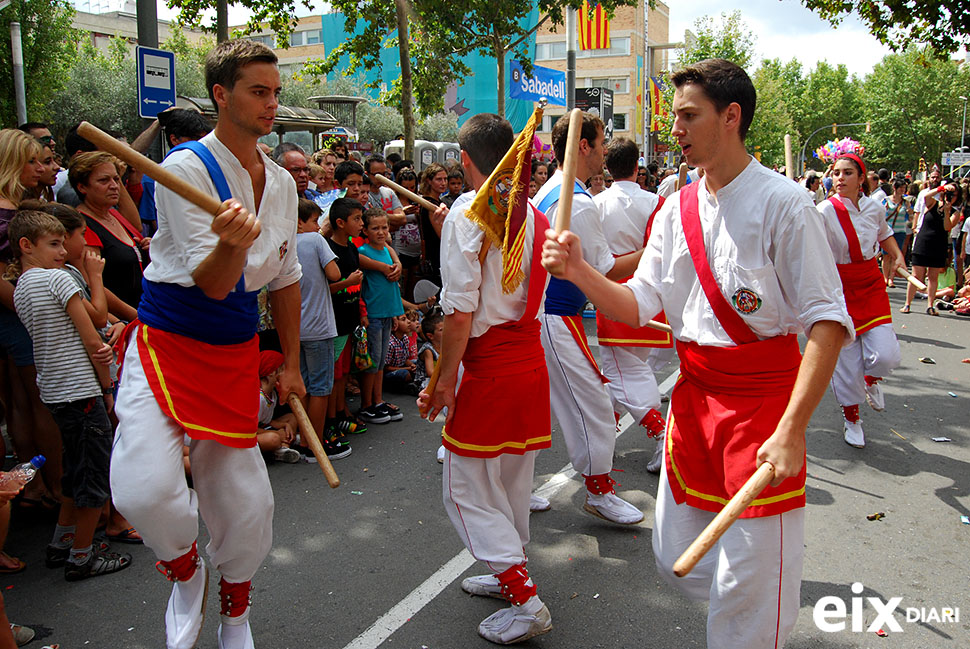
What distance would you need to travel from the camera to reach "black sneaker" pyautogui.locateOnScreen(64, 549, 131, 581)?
3717 millimetres

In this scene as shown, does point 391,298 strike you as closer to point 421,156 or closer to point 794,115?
point 421,156

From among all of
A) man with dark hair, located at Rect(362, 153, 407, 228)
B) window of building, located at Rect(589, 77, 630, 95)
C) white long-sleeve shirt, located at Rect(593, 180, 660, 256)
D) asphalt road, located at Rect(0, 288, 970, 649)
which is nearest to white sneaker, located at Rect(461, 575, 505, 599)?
asphalt road, located at Rect(0, 288, 970, 649)

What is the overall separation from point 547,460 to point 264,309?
2.51 metres

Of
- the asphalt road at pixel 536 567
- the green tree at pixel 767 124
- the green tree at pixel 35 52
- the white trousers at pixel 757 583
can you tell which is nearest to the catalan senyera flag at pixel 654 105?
the green tree at pixel 767 124

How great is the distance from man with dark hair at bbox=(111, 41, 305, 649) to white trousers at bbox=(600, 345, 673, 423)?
9.00 feet

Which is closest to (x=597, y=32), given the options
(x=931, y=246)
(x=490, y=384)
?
(x=931, y=246)

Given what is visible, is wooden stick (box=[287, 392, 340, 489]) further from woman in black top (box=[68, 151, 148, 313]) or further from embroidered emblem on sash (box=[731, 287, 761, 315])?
woman in black top (box=[68, 151, 148, 313])

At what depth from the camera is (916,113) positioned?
61.6 metres

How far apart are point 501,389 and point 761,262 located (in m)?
1.26

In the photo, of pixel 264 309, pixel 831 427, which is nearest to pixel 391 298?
pixel 264 309

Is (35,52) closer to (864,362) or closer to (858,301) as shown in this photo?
(858,301)

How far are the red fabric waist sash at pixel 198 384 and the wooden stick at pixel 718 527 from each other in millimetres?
1719

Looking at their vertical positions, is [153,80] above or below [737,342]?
above

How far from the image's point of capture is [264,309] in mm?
5801
